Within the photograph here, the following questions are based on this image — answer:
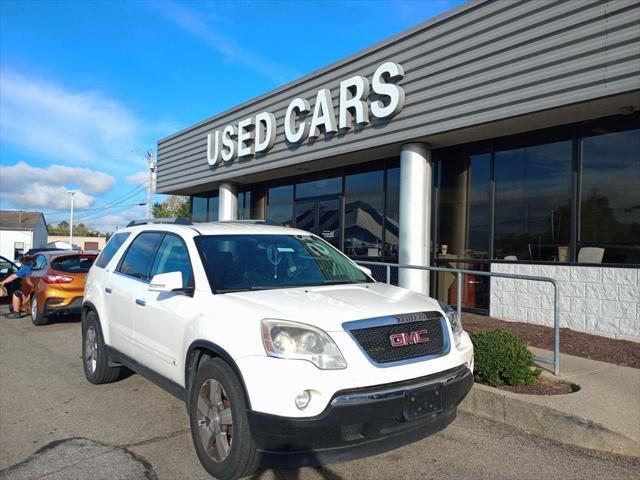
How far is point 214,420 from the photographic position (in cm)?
351

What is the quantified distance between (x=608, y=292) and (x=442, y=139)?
369cm

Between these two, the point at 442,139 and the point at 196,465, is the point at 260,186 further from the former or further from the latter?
the point at 196,465

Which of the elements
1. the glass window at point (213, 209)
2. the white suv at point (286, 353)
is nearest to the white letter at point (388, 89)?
the white suv at point (286, 353)

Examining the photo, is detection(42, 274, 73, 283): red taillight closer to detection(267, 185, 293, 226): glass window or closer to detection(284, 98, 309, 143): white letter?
detection(284, 98, 309, 143): white letter

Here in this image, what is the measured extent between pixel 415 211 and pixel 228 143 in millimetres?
6786

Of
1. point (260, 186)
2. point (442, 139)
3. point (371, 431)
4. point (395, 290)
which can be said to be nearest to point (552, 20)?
point (442, 139)

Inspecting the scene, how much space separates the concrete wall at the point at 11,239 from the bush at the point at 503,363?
64047 mm

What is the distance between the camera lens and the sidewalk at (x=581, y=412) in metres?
4.04

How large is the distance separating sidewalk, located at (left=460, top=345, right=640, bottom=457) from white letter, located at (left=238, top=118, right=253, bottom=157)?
33.1ft

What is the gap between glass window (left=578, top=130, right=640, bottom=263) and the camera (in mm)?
7668

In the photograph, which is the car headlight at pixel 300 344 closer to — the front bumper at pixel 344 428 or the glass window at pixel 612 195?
the front bumper at pixel 344 428

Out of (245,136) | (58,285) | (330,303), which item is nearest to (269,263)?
(330,303)

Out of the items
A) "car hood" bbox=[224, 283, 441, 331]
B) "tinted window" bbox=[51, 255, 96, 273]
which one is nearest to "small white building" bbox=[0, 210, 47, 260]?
"tinted window" bbox=[51, 255, 96, 273]

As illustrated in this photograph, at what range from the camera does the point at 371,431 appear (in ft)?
10.4
